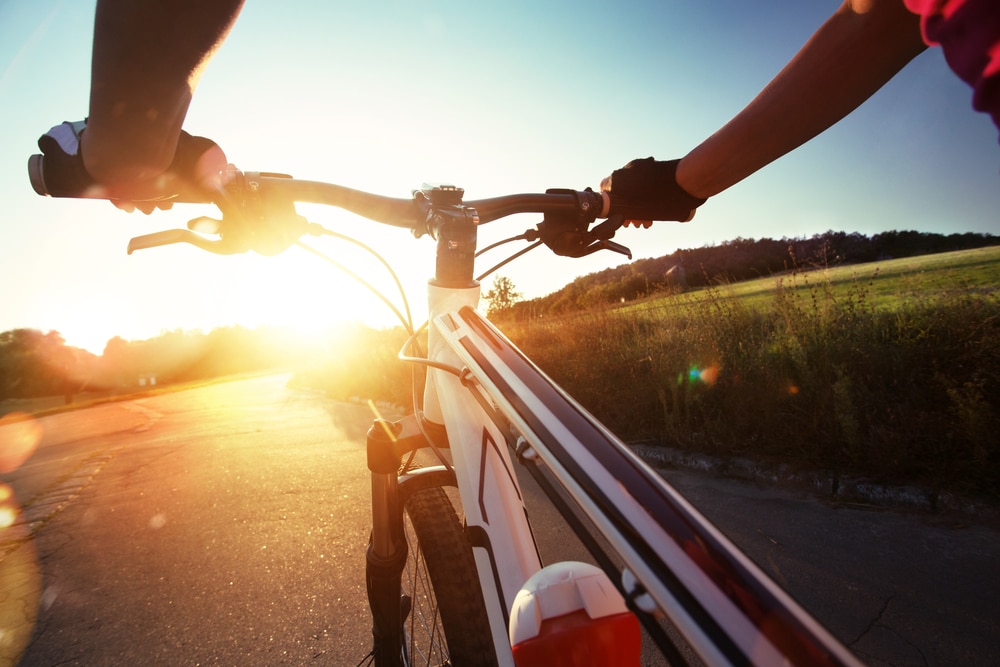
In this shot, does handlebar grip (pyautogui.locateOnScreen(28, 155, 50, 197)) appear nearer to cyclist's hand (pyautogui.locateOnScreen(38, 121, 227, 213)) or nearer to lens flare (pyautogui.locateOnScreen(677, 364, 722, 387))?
cyclist's hand (pyautogui.locateOnScreen(38, 121, 227, 213))

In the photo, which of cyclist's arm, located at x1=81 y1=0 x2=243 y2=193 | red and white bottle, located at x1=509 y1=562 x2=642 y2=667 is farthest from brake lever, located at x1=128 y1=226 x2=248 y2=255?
red and white bottle, located at x1=509 y1=562 x2=642 y2=667

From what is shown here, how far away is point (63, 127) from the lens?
1052mm

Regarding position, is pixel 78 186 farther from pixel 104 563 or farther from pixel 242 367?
pixel 242 367

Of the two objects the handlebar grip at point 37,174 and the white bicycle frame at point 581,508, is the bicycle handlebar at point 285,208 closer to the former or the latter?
the handlebar grip at point 37,174

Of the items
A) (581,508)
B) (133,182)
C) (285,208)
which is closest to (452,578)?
(581,508)

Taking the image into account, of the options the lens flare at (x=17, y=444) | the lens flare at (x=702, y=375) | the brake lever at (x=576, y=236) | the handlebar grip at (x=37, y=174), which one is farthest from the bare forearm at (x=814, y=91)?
the lens flare at (x=17, y=444)

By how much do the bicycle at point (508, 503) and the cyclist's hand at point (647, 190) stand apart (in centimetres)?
6

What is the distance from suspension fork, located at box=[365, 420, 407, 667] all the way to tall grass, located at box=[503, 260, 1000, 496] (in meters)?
3.61

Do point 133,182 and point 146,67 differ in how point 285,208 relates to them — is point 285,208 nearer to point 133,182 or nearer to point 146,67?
point 133,182

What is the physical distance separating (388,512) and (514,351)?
78 cm

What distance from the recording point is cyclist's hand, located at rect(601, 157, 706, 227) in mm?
1441

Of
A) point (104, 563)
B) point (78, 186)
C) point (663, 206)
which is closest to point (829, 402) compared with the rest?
point (663, 206)

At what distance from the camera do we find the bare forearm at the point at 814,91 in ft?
3.12

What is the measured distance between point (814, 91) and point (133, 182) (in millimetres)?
1585
